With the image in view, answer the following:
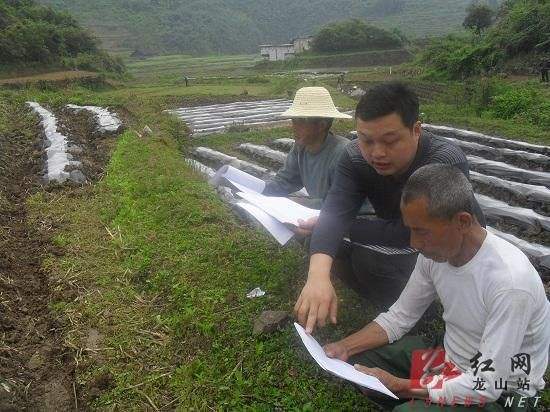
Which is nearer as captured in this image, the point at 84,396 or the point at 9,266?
the point at 84,396

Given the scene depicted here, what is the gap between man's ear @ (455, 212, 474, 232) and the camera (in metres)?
1.62

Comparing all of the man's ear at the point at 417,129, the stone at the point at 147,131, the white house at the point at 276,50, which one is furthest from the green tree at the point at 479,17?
the man's ear at the point at 417,129

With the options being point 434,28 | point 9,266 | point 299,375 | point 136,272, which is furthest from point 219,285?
→ point 434,28

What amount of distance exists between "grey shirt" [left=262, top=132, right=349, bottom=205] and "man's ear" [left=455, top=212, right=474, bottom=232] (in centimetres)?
140

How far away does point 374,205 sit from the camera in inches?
107

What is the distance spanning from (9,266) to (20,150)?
16.8 ft

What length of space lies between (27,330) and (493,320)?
8.89ft

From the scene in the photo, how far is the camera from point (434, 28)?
6781 cm

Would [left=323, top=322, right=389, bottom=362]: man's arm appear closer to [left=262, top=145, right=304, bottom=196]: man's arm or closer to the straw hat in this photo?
the straw hat

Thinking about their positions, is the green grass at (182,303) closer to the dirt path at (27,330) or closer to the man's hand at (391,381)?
the dirt path at (27,330)

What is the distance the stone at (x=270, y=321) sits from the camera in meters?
2.66

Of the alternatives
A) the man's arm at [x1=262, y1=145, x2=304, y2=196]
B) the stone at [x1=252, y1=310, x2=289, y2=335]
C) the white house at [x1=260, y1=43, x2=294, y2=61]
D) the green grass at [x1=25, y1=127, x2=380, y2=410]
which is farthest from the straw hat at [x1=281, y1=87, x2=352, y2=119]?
the white house at [x1=260, y1=43, x2=294, y2=61]

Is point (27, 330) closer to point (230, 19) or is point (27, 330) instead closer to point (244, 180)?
point (244, 180)

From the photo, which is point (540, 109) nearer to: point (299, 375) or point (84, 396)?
point (299, 375)
